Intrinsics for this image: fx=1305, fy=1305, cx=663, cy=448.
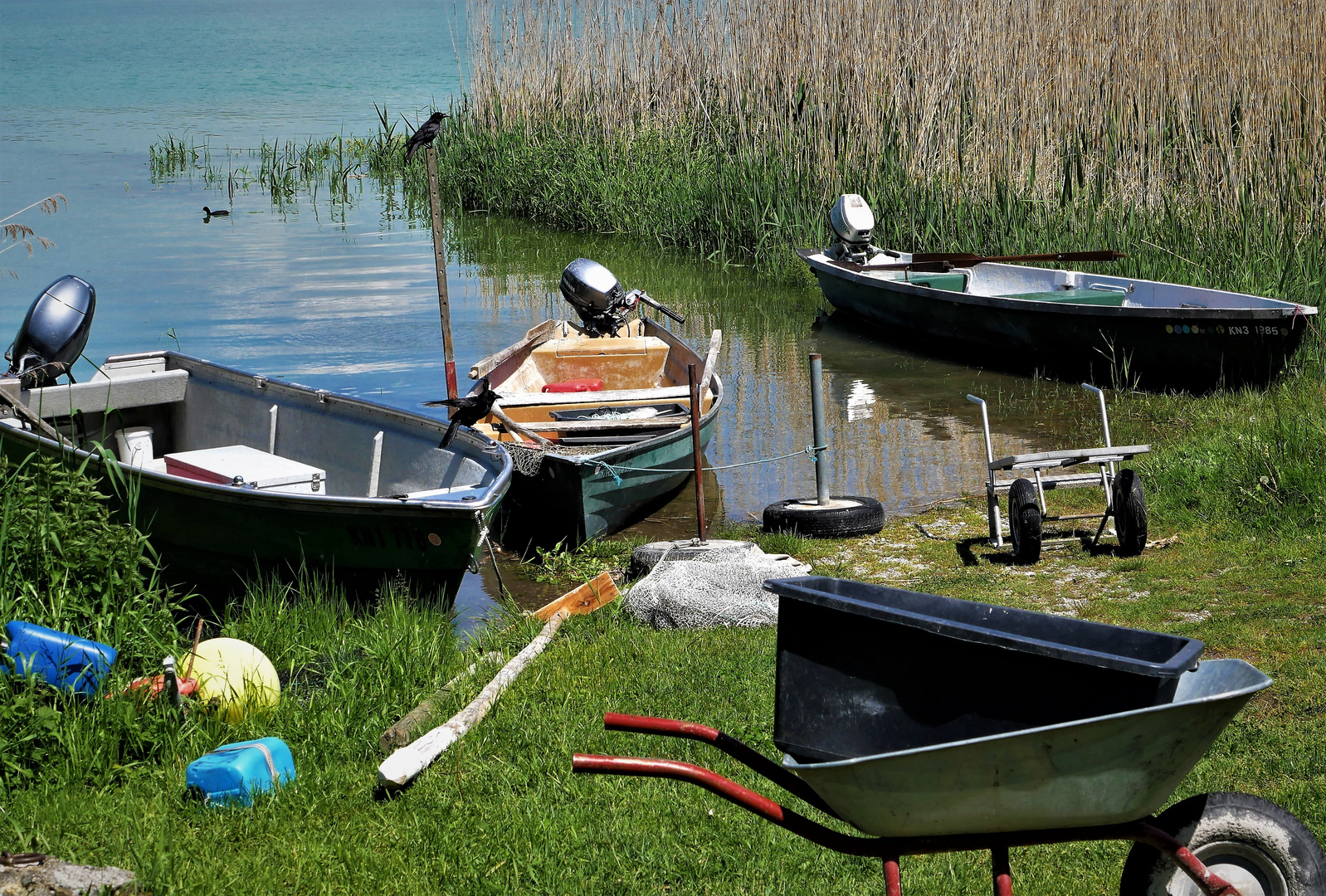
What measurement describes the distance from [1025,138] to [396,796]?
45.1ft

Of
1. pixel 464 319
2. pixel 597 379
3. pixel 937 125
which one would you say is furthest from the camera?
pixel 464 319

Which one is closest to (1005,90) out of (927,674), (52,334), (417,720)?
(52,334)

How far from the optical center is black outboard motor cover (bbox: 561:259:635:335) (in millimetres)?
11945

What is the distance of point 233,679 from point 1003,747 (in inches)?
153

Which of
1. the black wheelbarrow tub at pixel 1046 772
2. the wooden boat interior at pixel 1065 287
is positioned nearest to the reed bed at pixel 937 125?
the wooden boat interior at pixel 1065 287

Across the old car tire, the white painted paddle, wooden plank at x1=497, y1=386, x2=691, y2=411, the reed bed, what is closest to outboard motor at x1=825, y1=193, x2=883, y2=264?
the reed bed

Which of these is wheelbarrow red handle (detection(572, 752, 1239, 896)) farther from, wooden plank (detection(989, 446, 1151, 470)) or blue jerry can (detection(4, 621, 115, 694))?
wooden plank (detection(989, 446, 1151, 470))

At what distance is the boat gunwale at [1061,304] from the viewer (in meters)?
11.1

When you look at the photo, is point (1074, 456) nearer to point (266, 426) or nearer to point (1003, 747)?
point (1003, 747)

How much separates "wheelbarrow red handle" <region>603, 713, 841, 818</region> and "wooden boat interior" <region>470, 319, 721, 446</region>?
259 inches

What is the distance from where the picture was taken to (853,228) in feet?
52.1

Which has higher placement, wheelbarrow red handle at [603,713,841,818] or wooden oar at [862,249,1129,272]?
wooden oar at [862,249,1129,272]

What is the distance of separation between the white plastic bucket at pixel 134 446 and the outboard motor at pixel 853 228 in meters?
9.10

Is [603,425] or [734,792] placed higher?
[734,792]
